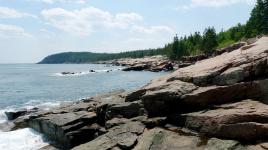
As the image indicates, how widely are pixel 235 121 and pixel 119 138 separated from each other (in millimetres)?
7346

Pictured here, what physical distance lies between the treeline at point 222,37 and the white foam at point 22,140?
90588 millimetres

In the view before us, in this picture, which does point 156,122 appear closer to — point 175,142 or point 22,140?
point 175,142

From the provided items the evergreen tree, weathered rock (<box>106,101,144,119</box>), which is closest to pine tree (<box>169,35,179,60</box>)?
the evergreen tree

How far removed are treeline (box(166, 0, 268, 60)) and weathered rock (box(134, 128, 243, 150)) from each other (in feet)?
311

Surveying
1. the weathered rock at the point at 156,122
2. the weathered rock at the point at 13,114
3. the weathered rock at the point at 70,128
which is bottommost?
the weathered rock at the point at 13,114

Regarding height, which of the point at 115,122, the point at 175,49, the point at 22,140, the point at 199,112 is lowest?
the point at 22,140

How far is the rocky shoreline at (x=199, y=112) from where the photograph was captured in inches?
783

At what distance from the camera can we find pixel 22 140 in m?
32.1

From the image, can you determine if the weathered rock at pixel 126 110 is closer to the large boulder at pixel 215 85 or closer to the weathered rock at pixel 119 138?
the large boulder at pixel 215 85

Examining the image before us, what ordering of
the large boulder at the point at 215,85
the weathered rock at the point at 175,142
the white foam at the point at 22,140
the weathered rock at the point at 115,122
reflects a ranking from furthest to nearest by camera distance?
the white foam at the point at 22,140 < the weathered rock at the point at 115,122 < the large boulder at the point at 215,85 < the weathered rock at the point at 175,142

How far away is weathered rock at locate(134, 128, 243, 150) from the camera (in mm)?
19500

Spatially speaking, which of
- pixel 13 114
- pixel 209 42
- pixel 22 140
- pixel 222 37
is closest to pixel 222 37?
pixel 222 37

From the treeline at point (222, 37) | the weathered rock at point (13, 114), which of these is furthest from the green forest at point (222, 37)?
the weathered rock at point (13, 114)

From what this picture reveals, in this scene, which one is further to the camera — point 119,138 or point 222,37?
point 222,37
